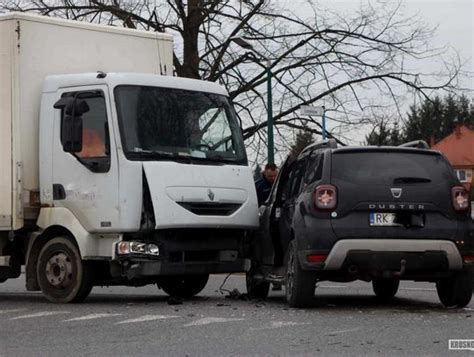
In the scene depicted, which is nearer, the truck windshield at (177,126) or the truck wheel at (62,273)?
the truck windshield at (177,126)

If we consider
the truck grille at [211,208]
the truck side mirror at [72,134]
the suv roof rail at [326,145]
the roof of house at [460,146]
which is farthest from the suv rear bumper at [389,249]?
the roof of house at [460,146]

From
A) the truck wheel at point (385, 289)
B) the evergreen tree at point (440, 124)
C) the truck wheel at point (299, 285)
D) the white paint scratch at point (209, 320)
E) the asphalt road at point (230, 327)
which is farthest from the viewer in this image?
the evergreen tree at point (440, 124)

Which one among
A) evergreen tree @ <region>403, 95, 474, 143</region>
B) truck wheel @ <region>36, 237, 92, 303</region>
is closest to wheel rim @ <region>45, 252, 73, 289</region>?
truck wheel @ <region>36, 237, 92, 303</region>

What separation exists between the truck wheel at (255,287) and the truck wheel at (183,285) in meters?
0.68

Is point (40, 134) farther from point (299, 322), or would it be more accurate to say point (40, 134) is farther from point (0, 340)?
point (299, 322)

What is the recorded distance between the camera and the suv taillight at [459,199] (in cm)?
957

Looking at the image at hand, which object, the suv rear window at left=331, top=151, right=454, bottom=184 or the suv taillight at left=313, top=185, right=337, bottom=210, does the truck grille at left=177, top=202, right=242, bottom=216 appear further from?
the suv rear window at left=331, top=151, right=454, bottom=184

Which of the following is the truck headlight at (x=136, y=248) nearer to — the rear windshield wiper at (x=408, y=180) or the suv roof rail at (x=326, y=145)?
the suv roof rail at (x=326, y=145)

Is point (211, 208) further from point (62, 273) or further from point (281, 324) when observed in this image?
point (281, 324)

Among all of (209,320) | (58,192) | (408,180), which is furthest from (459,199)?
(58,192)

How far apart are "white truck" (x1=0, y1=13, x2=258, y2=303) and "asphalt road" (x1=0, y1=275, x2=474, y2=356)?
56cm

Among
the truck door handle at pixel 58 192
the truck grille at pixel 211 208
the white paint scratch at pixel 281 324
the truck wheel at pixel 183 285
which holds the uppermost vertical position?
the truck door handle at pixel 58 192

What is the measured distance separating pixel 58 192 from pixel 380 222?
3997 millimetres

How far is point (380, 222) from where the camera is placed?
9.34 meters
